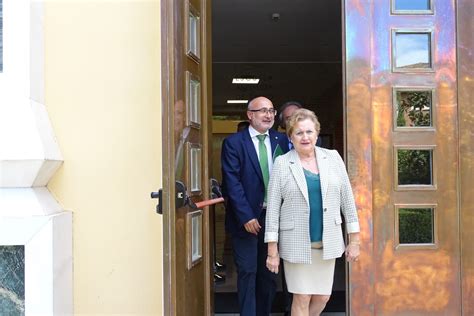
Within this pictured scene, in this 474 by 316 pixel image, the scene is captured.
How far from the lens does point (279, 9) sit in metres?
7.12

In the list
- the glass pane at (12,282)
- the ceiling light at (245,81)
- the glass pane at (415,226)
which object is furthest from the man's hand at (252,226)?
the ceiling light at (245,81)

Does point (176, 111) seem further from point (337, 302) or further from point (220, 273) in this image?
point (220, 273)

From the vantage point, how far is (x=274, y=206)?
3.40 meters

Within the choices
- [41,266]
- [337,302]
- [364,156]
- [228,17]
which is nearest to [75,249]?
[41,266]

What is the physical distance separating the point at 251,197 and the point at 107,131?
114 cm

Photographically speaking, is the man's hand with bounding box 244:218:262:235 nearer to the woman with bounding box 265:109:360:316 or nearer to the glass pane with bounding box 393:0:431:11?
the woman with bounding box 265:109:360:316

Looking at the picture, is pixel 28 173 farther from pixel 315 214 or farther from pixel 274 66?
pixel 274 66

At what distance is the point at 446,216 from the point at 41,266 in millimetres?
2764

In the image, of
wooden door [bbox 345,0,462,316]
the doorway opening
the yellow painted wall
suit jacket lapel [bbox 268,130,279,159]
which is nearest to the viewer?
the yellow painted wall

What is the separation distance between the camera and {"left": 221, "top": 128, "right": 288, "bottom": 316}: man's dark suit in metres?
3.94

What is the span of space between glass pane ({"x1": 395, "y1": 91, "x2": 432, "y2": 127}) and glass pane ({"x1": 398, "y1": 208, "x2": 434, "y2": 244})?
622 mm

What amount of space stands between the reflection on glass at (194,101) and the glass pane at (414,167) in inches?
57.3

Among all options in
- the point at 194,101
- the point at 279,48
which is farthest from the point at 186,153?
the point at 279,48

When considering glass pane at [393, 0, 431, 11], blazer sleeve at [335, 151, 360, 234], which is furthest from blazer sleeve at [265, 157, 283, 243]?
glass pane at [393, 0, 431, 11]
